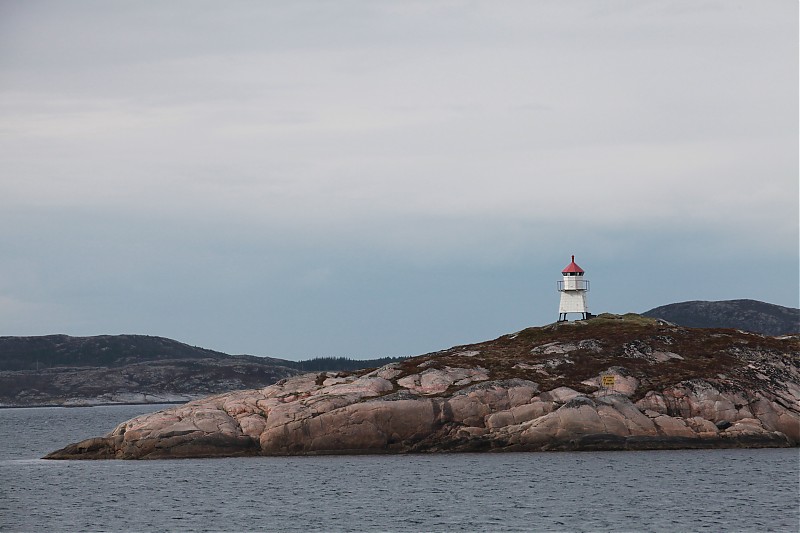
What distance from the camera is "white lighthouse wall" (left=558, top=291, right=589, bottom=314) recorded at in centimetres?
10756

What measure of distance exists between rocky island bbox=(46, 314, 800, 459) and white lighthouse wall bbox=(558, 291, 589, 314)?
51.8ft

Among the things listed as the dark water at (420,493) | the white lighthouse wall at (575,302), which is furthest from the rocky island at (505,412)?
the white lighthouse wall at (575,302)

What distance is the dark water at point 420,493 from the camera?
2194 inches

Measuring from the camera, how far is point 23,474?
82438mm

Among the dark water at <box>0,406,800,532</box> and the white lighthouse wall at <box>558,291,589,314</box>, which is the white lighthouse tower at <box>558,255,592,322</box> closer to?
the white lighthouse wall at <box>558,291,589,314</box>

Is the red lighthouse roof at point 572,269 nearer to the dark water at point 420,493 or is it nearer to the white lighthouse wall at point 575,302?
the white lighthouse wall at point 575,302

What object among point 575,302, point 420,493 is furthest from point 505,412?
point 575,302

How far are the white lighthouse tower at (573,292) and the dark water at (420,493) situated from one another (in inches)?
1138

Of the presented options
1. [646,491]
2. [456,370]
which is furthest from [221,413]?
[646,491]

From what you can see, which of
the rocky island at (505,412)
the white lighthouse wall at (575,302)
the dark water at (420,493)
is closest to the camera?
the dark water at (420,493)

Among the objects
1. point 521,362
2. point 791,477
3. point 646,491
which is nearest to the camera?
point 646,491

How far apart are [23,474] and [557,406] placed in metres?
42.7

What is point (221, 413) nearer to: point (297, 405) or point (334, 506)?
point (297, 405)

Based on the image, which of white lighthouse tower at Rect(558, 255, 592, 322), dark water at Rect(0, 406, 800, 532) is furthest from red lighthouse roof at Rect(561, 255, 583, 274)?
dark water at Rect(0, 406, 800, 532)
